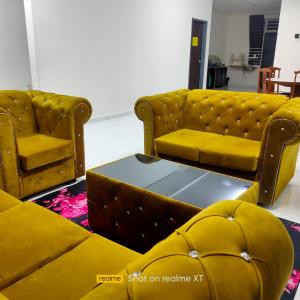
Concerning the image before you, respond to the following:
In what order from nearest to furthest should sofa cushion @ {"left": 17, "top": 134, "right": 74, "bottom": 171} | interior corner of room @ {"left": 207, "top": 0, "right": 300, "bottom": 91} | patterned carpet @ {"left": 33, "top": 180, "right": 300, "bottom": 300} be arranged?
patterned carpet @ {"left": 33, "top": 180, "right": 300, "bottom": 300}, sofa cushion @ {"left": 17, "top": 134, "right": 74, "bottom": 171}, interior corner of room @ {"left": 207, "top": 0, "right": 300, "bottom": 91}

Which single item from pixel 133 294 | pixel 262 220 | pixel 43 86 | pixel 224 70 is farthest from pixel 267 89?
pixel 224 70

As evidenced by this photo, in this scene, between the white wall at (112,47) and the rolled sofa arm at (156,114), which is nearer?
the rolled sofa arm at (156,114)

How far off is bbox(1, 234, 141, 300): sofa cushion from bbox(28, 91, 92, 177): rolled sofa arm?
163cm

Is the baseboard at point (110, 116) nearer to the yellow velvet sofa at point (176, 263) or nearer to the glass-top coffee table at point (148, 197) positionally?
the glass-top coffee table at point (148, 197)

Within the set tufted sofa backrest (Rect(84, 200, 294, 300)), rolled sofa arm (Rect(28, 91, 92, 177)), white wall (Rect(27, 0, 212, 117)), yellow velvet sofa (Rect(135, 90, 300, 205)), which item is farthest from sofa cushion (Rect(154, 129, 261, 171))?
white wall (Rect(27, 0, 212, 117))

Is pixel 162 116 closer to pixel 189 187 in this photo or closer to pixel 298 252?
pixel 189 187

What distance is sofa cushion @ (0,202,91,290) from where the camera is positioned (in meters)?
1.10

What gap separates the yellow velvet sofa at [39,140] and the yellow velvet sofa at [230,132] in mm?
662

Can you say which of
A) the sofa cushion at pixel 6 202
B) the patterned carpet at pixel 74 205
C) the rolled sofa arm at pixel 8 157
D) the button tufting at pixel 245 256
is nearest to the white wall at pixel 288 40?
the patterned carpet at pixel 74 205

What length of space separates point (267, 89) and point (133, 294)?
518cm

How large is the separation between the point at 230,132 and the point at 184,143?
547mm

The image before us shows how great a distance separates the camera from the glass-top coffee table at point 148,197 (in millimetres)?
1590

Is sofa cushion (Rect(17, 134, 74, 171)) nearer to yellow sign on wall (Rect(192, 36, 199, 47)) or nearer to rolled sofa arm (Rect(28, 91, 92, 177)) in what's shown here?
rolled sofa arm (Rect(28, 91, 92, 177))

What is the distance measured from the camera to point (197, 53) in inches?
305
